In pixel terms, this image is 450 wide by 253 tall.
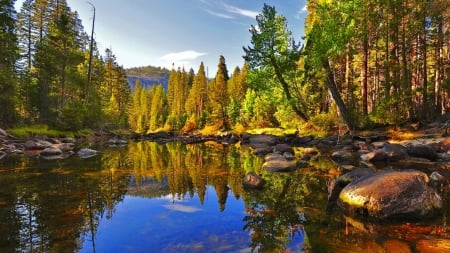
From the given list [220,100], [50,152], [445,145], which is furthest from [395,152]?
[220,100]

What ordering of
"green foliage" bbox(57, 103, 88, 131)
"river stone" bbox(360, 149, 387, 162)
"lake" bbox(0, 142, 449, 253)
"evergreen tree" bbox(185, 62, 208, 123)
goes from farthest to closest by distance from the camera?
"evergreen tree" bbox(185, 62, 208, 123), "green foliage" bbox(57, 103, 88, 131), "river stone" bbox(360, 149, 387, 162), "lake" bbox(0, 142, 449, 253)

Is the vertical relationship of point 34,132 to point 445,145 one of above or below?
below

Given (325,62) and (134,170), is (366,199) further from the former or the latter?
(325,62)

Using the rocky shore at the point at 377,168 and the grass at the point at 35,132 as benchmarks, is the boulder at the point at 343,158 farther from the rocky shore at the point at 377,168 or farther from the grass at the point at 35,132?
the grass at the point at 35,132

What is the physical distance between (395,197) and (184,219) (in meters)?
4.49

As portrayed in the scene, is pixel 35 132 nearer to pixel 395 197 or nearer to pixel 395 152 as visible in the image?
pixel 395 152

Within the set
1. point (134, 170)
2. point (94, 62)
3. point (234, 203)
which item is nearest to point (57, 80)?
point (94, 62)

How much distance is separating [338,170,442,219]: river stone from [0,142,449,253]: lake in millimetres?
253

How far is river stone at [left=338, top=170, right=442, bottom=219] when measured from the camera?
6422 mm

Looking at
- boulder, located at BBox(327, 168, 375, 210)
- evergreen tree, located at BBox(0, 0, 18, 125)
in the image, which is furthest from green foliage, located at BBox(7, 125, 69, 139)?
boulder, located at BBox(327, 168, 375, 210)

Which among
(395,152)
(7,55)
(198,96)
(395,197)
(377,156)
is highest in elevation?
(198,96)

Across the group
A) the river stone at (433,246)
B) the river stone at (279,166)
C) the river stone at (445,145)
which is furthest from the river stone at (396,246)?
the river stone at (445,145)

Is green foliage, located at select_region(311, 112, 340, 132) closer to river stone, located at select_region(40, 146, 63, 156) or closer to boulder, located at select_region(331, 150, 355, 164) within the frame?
boulder, located at select_region(331, 150, 355, 164)

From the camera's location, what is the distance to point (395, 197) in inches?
258
